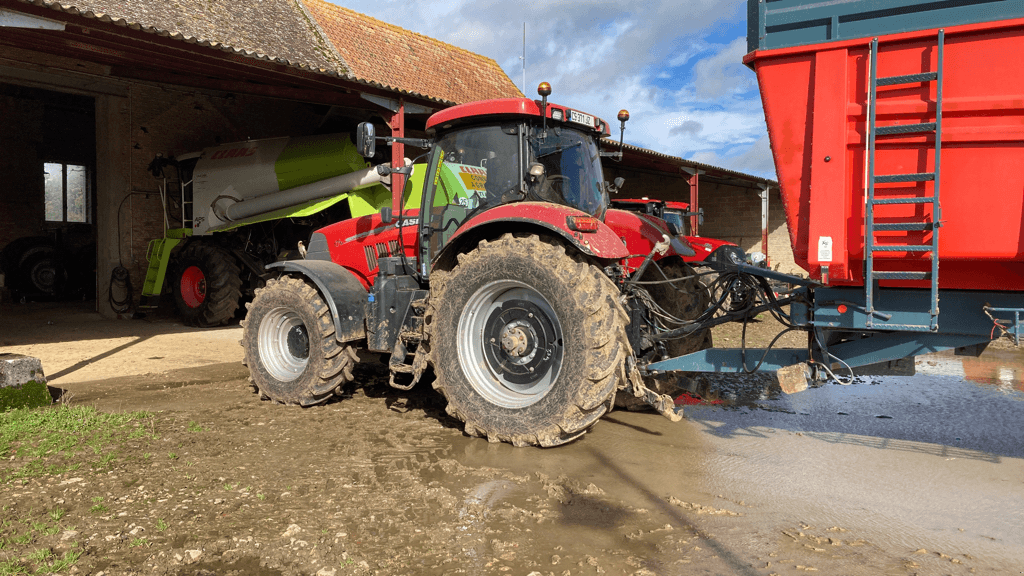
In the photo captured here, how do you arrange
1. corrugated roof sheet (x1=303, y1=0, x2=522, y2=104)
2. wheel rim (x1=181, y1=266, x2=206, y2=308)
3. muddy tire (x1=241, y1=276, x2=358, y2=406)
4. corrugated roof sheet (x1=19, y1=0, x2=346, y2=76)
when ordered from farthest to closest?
corrugated roof sheet (x1=303, y1=0, x2=522, y2=104) → wheel rim (x1=181, y1=266, x2=206, y2=308) → corrugated roof sheet (x1=19, y1=0, x2=346, y2=76) → muddy tire (x1=241, y1=276, x2=358, y2=406)

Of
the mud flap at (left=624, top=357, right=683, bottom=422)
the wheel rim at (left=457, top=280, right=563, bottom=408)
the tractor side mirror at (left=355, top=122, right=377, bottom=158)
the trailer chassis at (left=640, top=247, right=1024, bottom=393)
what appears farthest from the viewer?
the tractor side mirror at (left=355, top=122, right=377, bottom=158)

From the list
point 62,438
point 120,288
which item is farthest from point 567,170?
point 120,288

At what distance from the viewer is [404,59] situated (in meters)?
14.8

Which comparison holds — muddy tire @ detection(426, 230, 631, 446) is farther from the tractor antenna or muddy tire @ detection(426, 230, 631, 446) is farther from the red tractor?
the tractor antenna

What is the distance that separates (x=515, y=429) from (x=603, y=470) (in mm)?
565

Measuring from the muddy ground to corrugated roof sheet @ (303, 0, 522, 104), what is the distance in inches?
377

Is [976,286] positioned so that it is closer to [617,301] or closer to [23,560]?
[617,301]

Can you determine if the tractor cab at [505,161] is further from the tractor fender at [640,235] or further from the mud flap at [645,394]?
the mud flap at [645,394]

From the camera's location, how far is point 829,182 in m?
3.17

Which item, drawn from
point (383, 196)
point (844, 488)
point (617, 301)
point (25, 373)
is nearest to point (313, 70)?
point (383, 196)

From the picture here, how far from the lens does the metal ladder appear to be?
2.94m

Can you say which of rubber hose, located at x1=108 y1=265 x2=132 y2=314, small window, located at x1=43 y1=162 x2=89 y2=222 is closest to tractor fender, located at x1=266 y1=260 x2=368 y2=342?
rubber hose, located at x1=108 y1=265 x2=132 y2=314

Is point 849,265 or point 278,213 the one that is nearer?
point 849,265

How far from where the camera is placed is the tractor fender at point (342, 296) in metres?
4.74
